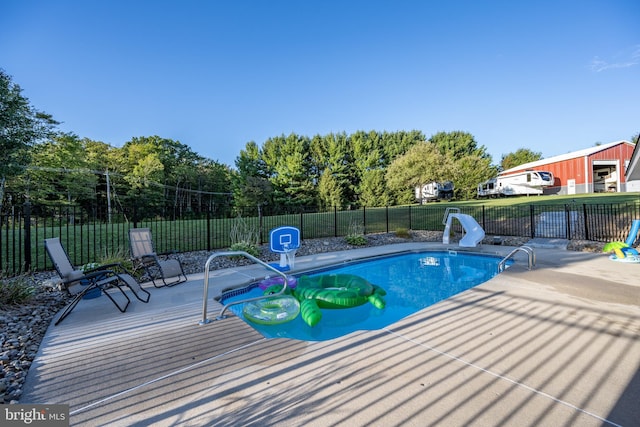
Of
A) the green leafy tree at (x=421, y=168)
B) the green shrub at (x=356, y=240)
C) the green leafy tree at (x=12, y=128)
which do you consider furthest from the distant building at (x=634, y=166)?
the green leafy tree at (x=421, y=168)

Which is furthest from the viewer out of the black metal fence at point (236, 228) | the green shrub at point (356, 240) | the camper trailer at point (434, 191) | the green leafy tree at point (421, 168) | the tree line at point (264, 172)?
the camper trailer at point (434, 191)

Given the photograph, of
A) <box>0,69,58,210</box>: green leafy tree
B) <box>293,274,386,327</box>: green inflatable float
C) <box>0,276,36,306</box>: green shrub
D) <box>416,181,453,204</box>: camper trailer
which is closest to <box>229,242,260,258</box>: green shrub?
<box>293,274,386,327</box>: green inflatable float

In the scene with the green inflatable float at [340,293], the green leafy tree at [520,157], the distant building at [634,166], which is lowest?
the green inflatable float at [340,293]

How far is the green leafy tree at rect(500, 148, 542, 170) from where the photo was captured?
154ft

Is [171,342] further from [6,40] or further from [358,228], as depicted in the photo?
[6,40]

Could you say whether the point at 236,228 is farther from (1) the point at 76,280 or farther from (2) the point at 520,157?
(2) the point at 520,157

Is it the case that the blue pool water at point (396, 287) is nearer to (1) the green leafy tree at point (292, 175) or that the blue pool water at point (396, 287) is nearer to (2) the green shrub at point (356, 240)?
(2) the green shrub at point (356, 240)

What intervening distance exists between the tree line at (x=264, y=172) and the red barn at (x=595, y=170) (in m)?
6.60

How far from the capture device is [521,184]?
80.4 feet

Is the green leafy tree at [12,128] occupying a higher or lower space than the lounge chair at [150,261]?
higher

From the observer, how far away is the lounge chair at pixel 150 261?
539cm

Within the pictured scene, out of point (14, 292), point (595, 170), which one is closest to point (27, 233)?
point (14, 292)

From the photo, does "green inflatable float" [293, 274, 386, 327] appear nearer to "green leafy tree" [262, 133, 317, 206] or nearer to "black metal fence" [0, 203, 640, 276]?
"black metal fence" [0, 203, 640, 276]

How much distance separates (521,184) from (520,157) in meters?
28.8
